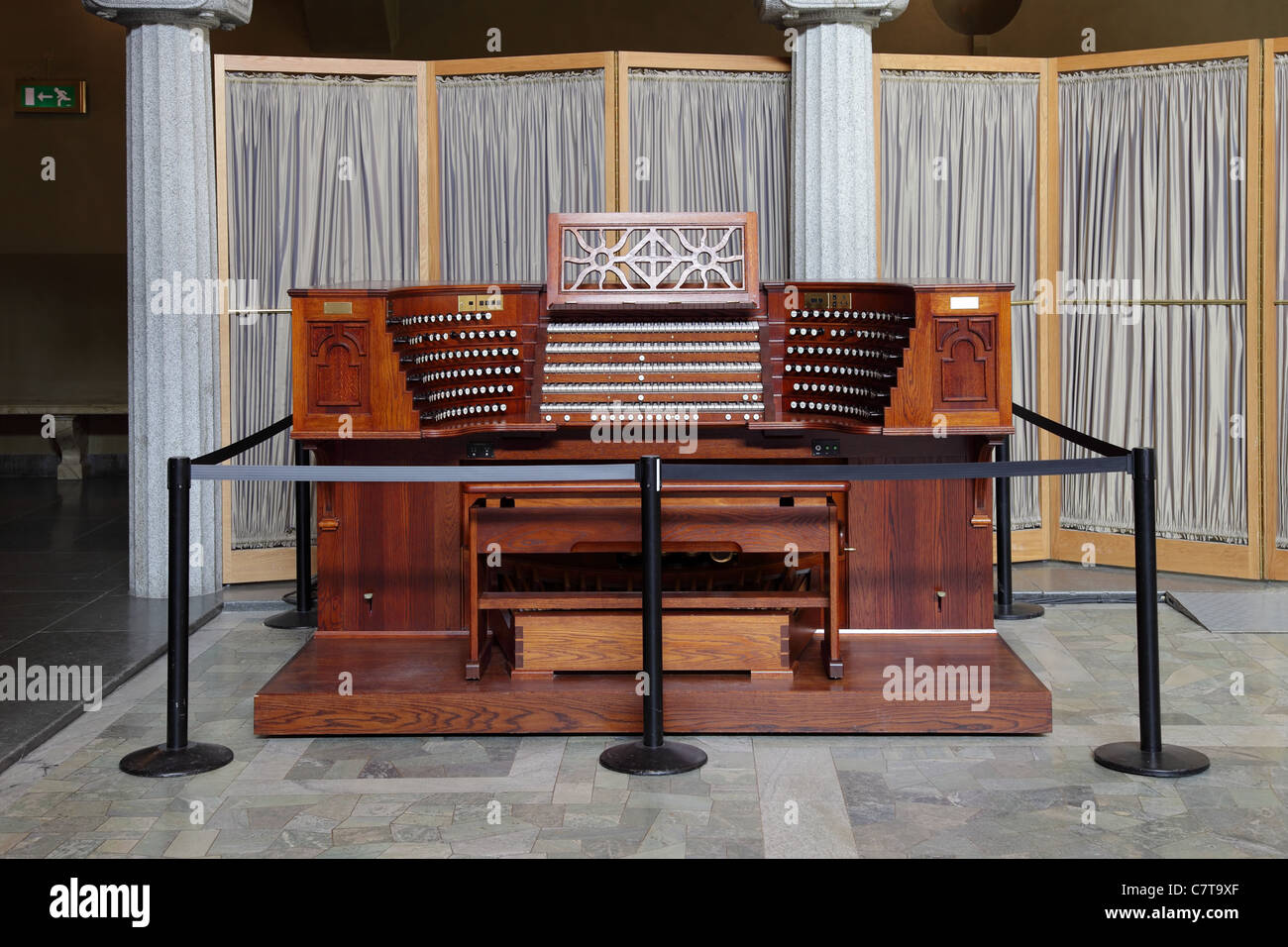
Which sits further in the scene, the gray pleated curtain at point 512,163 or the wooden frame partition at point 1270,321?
the gray pleated curtain at point 512,163

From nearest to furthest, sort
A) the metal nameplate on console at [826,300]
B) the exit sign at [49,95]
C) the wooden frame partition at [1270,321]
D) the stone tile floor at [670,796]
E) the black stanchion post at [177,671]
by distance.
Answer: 1. the stone tile floor at [670,796]
2. the black stanchion post at [177,671]
3. the metal nameplate on console at [826,300]
4. the wooden frame partition at [1270,321]
5. the exit sign at [49,95]

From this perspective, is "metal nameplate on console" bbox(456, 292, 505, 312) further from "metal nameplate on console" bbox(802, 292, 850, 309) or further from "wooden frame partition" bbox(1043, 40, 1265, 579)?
"wooden frame partition" bbox(1043, 40, 1265, 579)

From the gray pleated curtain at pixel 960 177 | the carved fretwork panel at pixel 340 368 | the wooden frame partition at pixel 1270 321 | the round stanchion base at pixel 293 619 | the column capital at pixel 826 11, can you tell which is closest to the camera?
the carved fretwork panel at pixel 340 368

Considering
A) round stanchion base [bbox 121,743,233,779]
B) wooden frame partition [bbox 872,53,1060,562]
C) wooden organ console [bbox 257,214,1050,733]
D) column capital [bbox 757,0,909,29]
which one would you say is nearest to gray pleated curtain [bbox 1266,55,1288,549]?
wooden frame partition [bbox 872,53,1060,562]

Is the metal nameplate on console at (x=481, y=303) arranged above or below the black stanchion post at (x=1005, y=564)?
above

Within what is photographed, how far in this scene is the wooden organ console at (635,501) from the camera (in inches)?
190

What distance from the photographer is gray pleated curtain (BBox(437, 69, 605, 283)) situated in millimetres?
7457

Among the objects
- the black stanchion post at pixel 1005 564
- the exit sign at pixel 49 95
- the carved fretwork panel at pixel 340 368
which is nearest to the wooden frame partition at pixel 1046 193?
the black stanchion post at pixel 1005 564

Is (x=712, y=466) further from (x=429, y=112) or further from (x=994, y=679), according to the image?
(x=429, y=112)

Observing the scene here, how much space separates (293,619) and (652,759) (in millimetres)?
2862

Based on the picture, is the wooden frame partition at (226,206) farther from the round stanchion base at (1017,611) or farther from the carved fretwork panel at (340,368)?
the round stanchion base at (1017,611)

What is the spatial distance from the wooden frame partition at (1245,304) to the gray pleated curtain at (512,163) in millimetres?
2635

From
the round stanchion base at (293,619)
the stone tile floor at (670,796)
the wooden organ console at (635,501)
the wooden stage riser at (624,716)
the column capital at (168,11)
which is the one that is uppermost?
the column capital at (168,11)

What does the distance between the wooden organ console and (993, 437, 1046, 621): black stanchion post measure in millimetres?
1157
